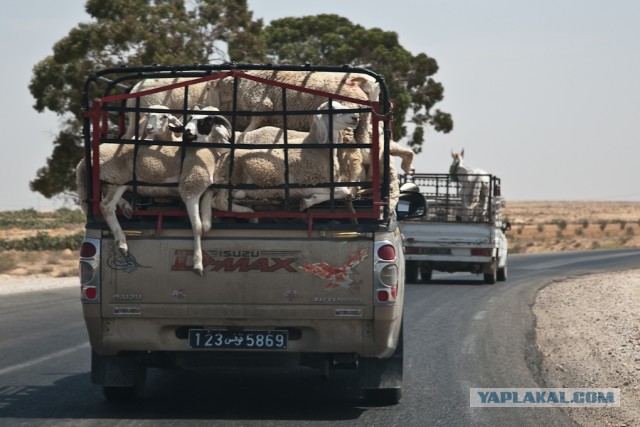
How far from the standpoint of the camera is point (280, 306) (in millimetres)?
9016

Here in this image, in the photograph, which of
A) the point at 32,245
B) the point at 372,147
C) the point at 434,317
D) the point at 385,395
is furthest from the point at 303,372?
the point at 32,245

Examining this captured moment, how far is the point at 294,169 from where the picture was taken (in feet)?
30.1

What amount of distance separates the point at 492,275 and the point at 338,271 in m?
18.9

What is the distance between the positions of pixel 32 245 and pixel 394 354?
40610mm

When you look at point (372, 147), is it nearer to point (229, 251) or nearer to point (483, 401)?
point (229, 251)

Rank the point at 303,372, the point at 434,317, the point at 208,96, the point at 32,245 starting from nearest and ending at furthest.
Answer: the point at 208,96 < the point at 303,372 < the point at 434,317 < the point at 32,245

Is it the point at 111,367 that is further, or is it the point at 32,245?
the point at 32,245

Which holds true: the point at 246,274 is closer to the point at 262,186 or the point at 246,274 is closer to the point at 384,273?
the point at 262,186

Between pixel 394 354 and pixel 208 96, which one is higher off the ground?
pixel 208 96

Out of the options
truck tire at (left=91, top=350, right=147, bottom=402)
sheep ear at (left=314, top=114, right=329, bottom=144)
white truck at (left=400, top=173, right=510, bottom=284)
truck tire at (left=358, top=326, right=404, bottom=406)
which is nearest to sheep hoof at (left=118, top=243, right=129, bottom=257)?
truck tire at (left=91, top=350, right=147, bottom=402)

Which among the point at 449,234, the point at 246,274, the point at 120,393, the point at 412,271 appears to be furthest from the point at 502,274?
the point at 246,274

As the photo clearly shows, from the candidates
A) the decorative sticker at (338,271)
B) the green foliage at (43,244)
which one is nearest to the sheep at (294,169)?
the decorative sticker at (338,271)

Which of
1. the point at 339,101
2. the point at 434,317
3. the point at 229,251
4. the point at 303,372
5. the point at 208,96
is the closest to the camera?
the point at 229,251

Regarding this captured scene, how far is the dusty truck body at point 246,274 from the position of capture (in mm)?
8961
